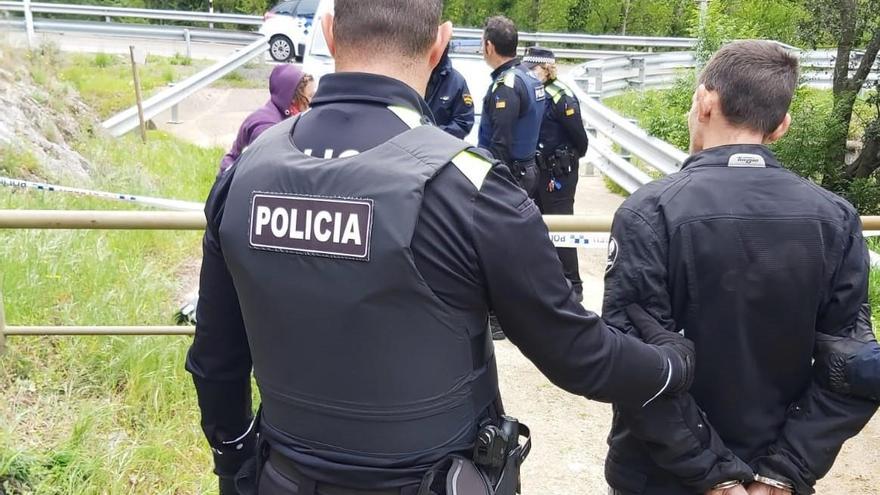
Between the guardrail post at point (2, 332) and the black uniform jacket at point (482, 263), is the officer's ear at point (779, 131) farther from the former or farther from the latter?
the guardrail post at point (2, 332)

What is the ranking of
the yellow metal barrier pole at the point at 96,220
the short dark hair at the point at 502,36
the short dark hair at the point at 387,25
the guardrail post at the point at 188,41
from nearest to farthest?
the short dark hair at the point at 387,25, the yellow metal barrier pole at the point at 96,220, the short dark hair at the point at 502,36, the guardrail post at the point at 188,41

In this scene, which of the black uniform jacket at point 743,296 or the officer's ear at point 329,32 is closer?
the officer's ear at point 329,32

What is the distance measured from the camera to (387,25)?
172 cm

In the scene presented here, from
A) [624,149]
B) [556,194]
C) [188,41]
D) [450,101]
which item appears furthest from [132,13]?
[556,194]

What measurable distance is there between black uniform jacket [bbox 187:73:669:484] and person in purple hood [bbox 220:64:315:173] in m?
3.01

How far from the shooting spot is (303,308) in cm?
166

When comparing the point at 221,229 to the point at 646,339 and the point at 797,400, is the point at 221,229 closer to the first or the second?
the point at 646,339

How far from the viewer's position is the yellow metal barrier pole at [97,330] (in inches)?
145

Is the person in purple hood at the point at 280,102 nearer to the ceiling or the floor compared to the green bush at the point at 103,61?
nearer to the ceiling

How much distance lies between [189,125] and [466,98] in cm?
985

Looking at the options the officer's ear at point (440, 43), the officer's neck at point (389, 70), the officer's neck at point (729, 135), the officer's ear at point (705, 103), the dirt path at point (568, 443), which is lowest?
the dirt path at point (568, 443)

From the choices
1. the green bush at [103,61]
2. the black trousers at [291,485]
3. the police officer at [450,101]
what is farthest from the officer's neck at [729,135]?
the green bush at [103,61]

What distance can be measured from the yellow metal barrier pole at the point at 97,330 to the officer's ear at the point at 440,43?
2.31 m

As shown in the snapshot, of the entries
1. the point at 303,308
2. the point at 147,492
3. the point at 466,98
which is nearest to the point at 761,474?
the point at 303,308
